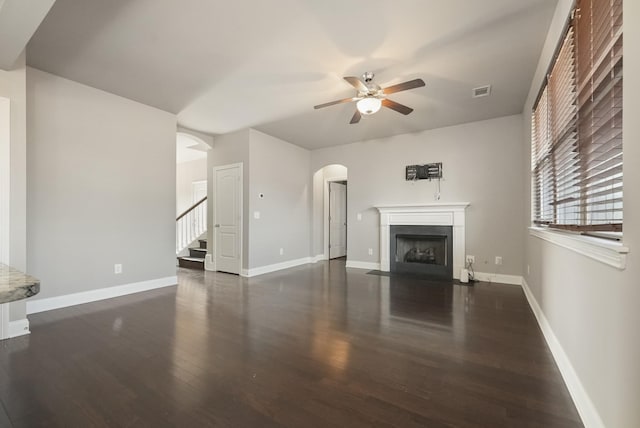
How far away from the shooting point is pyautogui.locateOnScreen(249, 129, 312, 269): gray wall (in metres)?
5.44

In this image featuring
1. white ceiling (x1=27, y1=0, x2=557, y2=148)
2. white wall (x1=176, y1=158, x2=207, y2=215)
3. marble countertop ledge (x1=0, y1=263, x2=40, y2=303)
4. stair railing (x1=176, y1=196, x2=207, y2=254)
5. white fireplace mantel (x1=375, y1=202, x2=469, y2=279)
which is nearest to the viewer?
marble countertop ledge (x1=0, y1=263, x2=40, y2=303)

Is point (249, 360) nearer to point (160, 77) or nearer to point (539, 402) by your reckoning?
point (539, 402)

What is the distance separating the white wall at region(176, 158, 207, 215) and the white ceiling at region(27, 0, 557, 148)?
515 cm

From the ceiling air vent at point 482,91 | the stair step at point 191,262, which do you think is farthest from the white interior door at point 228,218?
the ceiling air vent at point 482,91

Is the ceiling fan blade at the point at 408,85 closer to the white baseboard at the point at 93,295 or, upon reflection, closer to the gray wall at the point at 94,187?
the gray wall at the point at 94,187

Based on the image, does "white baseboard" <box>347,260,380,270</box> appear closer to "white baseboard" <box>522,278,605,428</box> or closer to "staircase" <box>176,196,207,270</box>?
"white baseboard" <box>522,278,605,428</box>

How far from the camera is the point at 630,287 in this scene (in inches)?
45.2

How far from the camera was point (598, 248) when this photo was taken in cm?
141

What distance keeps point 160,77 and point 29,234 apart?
2.29 meters

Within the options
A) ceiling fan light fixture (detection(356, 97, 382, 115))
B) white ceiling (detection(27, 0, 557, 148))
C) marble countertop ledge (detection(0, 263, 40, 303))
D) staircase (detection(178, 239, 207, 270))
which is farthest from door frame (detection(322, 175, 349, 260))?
marble countertop ledge (detection(0, 263, 40, 303))

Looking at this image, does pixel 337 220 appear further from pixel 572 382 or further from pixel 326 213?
pixel 572 382

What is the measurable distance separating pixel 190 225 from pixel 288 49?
5.84 meters

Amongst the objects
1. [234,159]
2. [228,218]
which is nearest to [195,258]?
[228,218]

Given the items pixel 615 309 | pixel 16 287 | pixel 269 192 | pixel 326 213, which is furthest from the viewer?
pixel 326 213
